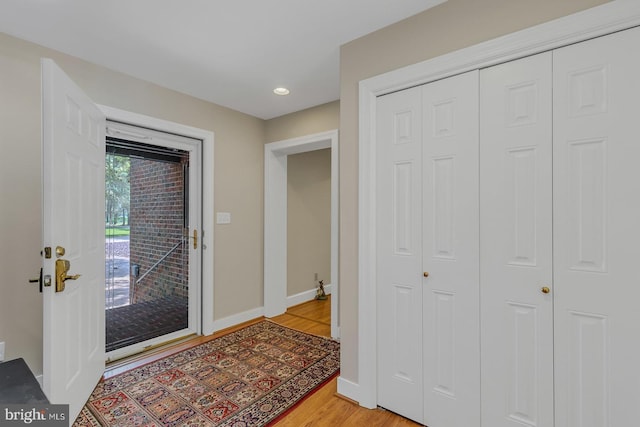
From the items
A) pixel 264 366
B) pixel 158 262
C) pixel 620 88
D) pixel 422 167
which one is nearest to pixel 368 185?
pixel 422 167

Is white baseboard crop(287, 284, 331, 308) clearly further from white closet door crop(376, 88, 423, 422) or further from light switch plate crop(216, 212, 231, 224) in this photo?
white closet door crop(376, 88, 423, 422)

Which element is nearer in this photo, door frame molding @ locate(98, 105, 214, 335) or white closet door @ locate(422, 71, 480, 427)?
white closet door @ locate(422, 71, 480, 427)

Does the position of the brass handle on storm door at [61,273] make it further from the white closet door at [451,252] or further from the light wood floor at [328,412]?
the white closet door at [451,252]

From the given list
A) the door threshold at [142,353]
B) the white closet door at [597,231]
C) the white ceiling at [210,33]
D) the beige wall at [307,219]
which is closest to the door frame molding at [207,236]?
the door threshold at [142,353]

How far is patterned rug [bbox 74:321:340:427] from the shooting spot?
1931 mm

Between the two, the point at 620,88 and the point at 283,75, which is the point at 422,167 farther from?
the point at 283,75

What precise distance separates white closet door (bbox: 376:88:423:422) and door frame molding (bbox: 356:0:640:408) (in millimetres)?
45

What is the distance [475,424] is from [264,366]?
159cm

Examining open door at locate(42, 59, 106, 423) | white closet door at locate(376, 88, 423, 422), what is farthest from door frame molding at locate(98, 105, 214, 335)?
white closet door at locate(376, 88, 423, 422)

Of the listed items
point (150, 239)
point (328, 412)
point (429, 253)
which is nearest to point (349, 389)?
point (328, 412)

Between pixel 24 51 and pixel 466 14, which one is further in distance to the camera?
pixel 24 51

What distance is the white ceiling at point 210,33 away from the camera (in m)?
1.78

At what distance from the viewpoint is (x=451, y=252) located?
1.75m

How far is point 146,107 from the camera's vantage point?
2785 mm
